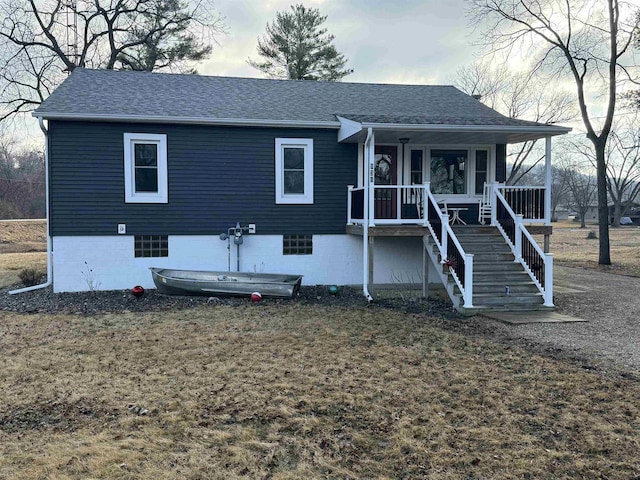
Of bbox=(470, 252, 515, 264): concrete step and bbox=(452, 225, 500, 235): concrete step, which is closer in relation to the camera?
bbox=(470, 252, 515, 264): concrete step

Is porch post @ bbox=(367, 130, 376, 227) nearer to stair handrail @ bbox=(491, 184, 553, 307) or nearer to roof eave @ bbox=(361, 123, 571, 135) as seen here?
roof eave @ bbox=(361, 123, 571, 135)

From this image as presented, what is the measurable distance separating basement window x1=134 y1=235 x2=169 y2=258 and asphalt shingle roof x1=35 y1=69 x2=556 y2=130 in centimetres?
270

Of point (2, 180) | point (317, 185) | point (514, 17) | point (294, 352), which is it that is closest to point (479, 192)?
point (317, 185)

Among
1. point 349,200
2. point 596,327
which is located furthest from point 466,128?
point 596,327

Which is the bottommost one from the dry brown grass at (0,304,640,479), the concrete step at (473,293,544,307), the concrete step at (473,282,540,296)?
the dry brown grass at (0,304,640,479)

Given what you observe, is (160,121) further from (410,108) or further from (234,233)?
(410,108)

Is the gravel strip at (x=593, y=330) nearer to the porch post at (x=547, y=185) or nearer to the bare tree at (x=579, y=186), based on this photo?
the porch post at (x=547, y=185)

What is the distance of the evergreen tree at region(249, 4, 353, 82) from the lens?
27062mm

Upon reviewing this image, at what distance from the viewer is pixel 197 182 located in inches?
442

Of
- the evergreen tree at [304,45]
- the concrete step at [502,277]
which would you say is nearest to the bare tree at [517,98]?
the evergreen tree at [304,45]

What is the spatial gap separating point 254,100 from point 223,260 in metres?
4.23

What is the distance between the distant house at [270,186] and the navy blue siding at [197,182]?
2cm

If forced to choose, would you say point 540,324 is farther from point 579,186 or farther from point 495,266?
point 579,186

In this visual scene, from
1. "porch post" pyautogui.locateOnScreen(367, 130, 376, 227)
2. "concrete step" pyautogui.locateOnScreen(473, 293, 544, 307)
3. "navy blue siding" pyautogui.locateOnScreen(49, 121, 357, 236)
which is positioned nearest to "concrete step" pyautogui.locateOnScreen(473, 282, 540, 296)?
"concrete step" pyautogui.locateOnScreen(473, 293, 544, 307)
